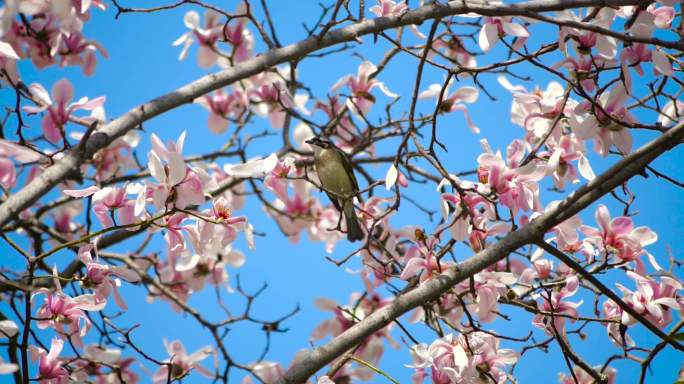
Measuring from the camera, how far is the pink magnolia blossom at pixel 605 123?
189cm

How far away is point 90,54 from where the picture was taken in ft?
9.77

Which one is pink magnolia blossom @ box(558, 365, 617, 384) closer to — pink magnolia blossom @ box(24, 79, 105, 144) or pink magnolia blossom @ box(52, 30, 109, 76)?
pink magnolia blossom @ box(24, 79, 105, 144)

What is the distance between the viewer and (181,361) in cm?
273

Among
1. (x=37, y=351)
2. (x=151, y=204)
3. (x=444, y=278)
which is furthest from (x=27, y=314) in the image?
(x=444, y=278)

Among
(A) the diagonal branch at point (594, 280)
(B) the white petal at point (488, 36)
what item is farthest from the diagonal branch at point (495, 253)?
(B) the white petal at point (488, 36)

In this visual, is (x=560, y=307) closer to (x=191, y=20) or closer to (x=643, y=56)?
(x=643, y=56)

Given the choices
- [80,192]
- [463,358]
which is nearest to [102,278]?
[80,192]

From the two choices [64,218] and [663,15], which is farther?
[64,218]

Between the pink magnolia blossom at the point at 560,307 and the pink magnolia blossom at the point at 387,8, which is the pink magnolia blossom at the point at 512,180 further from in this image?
the pink magnolia blossom at the point at 387,8

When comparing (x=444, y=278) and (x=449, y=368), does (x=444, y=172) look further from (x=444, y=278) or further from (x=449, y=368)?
(x=449, y=368)

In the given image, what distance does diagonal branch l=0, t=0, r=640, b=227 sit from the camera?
1757 millimetres

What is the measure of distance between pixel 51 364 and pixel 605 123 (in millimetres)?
1726

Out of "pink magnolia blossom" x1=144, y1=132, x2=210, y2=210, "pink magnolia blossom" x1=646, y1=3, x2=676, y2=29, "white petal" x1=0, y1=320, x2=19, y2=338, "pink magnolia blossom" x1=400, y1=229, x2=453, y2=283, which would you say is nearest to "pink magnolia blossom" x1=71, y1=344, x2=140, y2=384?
"white petal" x1=0, y1=320, x2=19, y2=338

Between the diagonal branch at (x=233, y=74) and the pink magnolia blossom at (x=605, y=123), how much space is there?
27cm
